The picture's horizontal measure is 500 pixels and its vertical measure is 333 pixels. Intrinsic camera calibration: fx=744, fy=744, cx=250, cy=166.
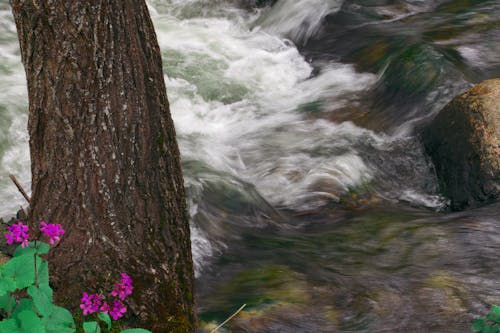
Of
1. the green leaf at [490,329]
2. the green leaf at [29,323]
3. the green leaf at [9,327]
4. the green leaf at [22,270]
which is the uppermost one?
the green leaf at [22,270]

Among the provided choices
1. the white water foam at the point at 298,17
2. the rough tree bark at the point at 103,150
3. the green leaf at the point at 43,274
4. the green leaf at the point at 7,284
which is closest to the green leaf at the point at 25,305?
the green leaf at the point at 43,274

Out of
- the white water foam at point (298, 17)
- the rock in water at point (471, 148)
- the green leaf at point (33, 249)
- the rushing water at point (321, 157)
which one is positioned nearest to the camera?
the green leaf at point (33, 249)

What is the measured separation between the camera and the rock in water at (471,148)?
619 cm

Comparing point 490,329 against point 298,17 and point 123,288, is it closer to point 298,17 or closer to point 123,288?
point 123,288

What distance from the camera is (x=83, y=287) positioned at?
283 centimetres

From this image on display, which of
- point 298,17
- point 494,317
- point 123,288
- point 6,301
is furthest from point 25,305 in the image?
point 298,17

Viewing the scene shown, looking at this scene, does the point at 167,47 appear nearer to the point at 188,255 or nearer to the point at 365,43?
the point at 365,43

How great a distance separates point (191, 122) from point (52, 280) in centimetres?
523

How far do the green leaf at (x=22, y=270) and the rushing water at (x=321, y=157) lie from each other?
1.85m

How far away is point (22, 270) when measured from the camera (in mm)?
2160

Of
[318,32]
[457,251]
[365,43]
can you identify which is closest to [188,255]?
[457,251]

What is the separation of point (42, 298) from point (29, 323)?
0.32 feet

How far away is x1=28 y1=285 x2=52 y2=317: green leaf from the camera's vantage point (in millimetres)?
2154

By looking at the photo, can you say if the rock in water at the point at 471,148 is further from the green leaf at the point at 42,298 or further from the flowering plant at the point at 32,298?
the green leaf at the point at 42,298
